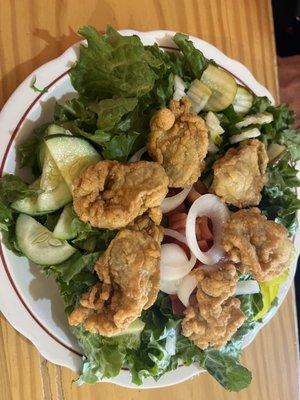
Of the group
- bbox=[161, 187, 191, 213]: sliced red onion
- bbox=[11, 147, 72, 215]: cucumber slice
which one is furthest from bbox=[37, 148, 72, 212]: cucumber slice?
bbox=[161, 187, 191, 213]: sliced red onion

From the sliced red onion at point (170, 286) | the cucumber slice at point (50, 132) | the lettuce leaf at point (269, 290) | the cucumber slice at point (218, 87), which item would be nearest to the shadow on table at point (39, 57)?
the cucumber slice at point (50, 132)

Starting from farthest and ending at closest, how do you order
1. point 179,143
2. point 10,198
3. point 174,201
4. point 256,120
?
point 256,120 < point 174,201 < point 179,143 < point 10,198

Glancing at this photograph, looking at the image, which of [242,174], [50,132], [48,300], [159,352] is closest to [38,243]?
[48,300]

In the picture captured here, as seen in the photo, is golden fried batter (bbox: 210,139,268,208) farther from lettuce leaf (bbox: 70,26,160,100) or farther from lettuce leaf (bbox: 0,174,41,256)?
lettuce leaf (bbox: 0,174,41,256)

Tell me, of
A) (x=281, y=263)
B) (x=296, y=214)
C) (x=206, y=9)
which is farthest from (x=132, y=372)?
(x=206, y=9)

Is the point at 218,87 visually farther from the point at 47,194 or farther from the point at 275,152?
the point at 47,194

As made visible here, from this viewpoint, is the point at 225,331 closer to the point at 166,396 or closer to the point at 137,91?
the point at 166,396
